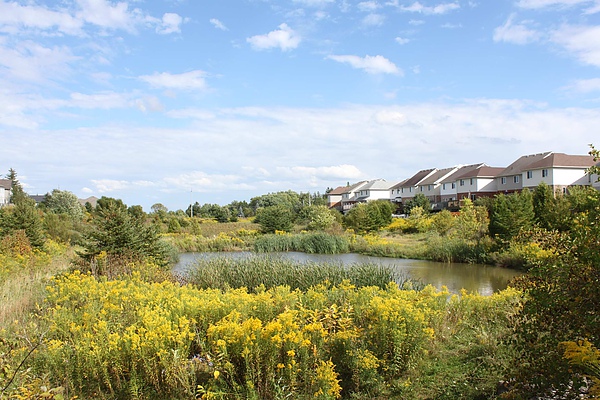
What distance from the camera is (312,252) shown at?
25.8m

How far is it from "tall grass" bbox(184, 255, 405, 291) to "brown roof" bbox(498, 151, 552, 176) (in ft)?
121

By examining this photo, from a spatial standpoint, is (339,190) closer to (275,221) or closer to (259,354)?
(275,221)

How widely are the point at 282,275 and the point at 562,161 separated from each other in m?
37.3

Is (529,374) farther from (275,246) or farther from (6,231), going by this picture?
(275,246)

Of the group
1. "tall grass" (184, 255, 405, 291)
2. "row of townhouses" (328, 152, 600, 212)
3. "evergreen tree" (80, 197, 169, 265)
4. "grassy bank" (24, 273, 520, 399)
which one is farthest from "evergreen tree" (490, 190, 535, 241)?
"grassy bank" (24, 273, 520, 399)

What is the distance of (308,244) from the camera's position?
2625 centimetres

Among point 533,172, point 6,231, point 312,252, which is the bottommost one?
point 312,252

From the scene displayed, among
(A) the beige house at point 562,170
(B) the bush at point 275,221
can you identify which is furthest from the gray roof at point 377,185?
(B) the bush at point 275,221

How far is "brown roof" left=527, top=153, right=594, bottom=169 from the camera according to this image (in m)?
38.7

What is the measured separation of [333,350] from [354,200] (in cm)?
6943

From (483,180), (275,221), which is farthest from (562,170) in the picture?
(275,221)

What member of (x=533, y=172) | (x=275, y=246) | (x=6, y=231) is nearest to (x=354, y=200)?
(x=533, y=172)

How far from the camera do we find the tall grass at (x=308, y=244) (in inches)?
1024

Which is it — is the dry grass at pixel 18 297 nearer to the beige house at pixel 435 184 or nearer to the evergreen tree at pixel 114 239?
the evergreen tree at pixel 114 239
